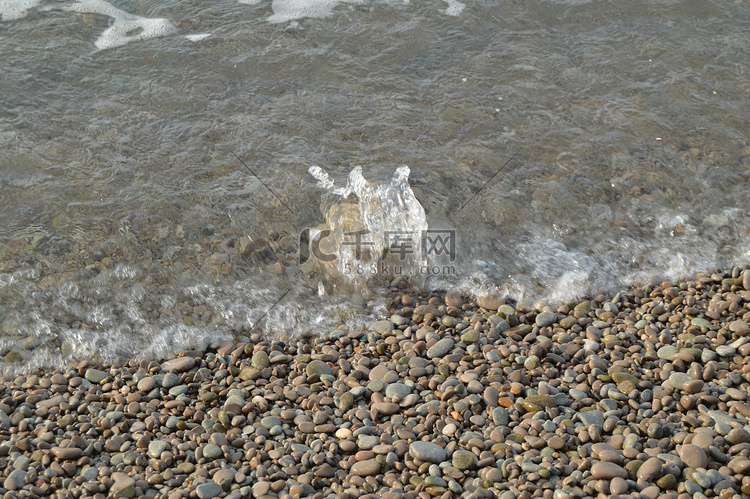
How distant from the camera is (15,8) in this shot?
23.9ft

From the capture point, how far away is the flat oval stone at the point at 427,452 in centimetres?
289

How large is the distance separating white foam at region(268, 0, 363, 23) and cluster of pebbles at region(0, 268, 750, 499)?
15.7ft

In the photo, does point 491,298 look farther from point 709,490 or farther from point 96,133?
point 96,133

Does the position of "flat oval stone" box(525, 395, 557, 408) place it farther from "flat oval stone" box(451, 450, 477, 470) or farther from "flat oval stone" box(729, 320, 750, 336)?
"flat oval stone" box(729, 320, 750, 336)

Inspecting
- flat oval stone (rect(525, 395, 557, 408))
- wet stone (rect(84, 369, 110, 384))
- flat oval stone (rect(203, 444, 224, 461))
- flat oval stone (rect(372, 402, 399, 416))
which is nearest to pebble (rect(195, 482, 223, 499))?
flat oval stone (rect(203, 444, 224, 461))

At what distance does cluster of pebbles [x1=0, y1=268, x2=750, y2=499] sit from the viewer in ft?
9.07

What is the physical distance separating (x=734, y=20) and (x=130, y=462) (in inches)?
315

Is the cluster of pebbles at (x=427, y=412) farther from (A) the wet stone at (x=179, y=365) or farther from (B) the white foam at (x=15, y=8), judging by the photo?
(B) the white foam at (x=15, y=8)

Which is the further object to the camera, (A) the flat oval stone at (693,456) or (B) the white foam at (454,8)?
(B) the white foam at (454,8)

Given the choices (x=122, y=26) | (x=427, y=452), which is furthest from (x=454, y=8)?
(x=427, y=452)

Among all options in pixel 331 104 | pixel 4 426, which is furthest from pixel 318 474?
pixel 331 104

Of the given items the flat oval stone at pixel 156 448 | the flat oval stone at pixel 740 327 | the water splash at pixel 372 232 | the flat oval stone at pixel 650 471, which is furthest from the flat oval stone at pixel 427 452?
the flat oval stone at pixel 740 327

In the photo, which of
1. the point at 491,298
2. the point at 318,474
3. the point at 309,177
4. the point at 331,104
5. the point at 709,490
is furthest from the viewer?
the point at 331,104

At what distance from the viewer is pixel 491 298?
168 inches
